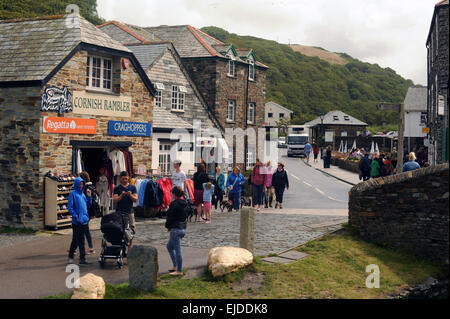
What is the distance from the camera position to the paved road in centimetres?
2251

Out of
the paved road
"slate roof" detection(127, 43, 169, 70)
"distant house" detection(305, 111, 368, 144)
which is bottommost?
the paved road

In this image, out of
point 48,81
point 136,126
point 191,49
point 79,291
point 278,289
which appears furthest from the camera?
point 191,49

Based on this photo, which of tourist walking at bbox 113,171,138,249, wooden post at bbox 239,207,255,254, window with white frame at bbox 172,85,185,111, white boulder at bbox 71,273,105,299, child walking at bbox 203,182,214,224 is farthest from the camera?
window with white frame at bbox 172,85,185,111

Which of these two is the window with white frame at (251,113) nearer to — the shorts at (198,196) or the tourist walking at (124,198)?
the shorts at (198,196)

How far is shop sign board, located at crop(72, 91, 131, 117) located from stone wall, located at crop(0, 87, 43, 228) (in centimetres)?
153

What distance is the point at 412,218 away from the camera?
42.3 feet

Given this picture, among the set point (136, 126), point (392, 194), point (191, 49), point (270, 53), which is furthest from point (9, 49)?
point (270, 53)

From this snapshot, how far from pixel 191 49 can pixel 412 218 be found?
92.5 ft

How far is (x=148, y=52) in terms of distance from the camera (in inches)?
1241

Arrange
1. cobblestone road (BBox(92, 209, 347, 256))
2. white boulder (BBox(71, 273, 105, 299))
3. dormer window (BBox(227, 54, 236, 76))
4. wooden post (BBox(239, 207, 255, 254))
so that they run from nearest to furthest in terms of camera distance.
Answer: white boulder (BBox(71, 273, 105, 299)) < wooden post (BBox(239, 207, 255, 254)) < cobblestone road (BBox(92, 209, 347, 256)) < dormer window (BBox(227, 54, 236, 76))

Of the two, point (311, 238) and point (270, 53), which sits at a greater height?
point (270, 53)

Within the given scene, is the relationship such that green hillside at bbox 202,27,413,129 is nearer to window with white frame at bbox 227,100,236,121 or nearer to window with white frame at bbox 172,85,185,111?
window with white frame at bbox 227,100,236,121

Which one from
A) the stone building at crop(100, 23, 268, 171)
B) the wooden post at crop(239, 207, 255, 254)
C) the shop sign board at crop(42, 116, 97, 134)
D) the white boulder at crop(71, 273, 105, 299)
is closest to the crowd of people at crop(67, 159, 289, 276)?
the wooden post at crop(239, 207, 255, 254)

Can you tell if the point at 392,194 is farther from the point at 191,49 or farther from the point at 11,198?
the point at 191,49
